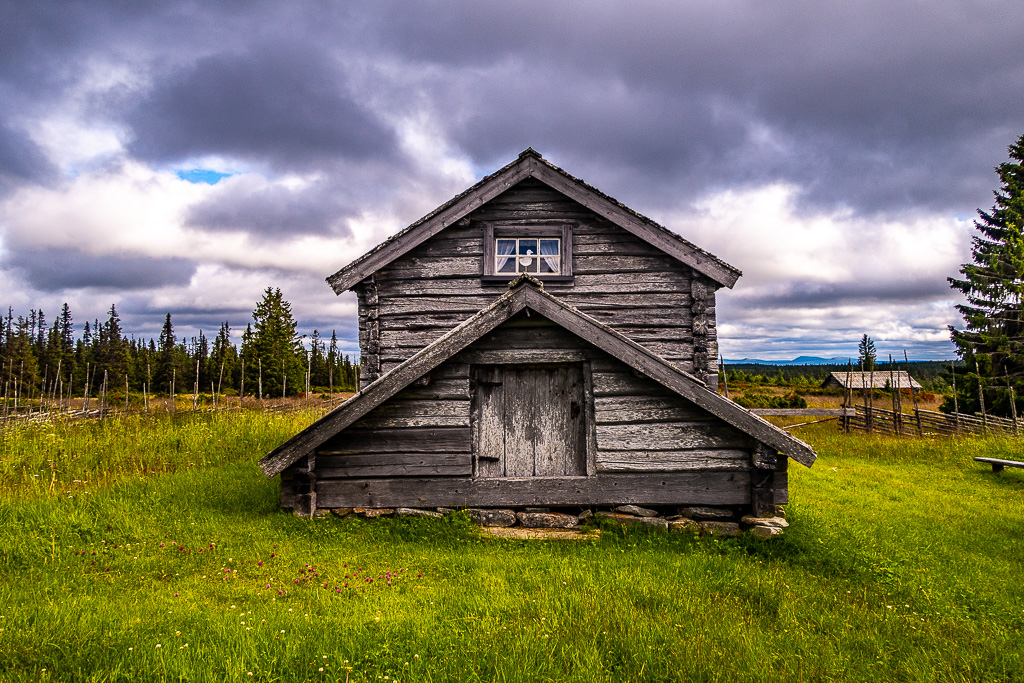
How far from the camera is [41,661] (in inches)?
141

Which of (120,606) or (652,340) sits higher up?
(652,340)

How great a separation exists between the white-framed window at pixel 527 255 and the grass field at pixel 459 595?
5.58m

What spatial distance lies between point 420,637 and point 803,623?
3370 millimetres

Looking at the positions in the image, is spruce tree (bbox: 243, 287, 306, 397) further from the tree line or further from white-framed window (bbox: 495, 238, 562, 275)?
white-framed window (bbox: 495, 238, 562, 275)

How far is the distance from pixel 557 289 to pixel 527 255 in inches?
38.8

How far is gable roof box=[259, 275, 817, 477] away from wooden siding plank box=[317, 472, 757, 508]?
909mm

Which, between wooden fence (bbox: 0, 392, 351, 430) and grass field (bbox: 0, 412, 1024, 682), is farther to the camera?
wooden fence (bbox: 0, 392, 351, 430)

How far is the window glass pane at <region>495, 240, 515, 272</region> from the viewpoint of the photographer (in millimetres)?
10680

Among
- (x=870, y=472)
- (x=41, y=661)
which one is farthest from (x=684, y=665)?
(x=870, y=472)

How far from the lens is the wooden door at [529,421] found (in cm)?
737

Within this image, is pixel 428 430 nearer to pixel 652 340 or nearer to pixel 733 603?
pixel 733 603

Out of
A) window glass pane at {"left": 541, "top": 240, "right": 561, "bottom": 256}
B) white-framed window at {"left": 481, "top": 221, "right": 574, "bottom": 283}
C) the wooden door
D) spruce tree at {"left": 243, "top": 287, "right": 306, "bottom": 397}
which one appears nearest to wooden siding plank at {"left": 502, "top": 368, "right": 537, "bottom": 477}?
the wooden door

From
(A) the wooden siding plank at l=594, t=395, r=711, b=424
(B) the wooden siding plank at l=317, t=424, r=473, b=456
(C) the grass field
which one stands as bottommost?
(C) the grass field

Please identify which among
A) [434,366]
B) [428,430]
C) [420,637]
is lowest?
[420,637]
